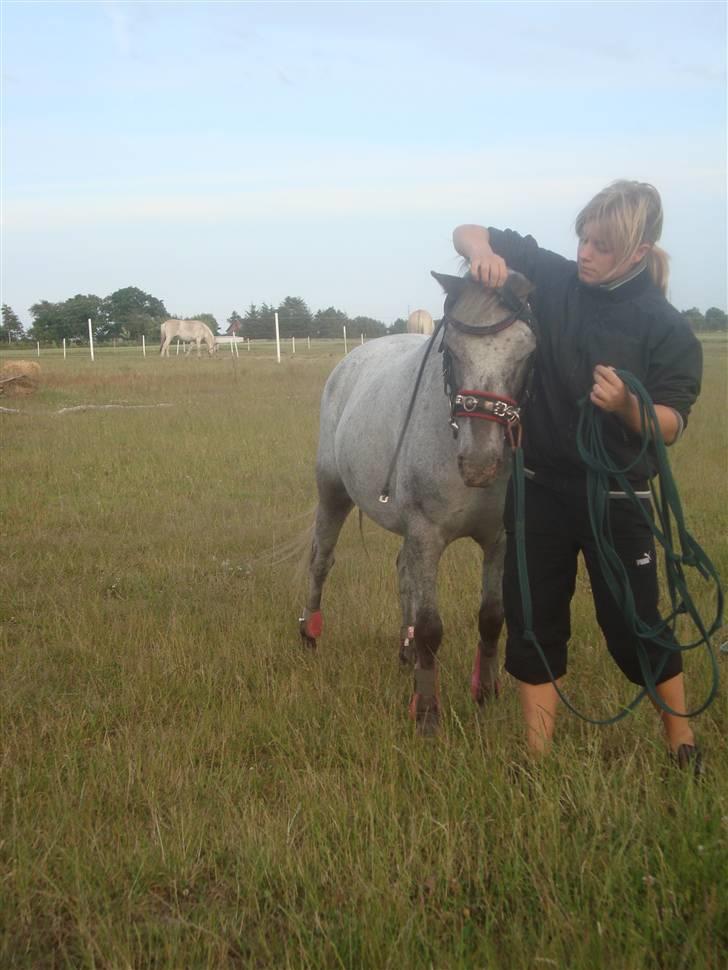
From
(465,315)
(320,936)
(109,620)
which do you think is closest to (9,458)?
(109,620)

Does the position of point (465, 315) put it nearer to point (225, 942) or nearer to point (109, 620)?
point (225, 942)

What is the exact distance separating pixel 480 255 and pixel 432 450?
850 millimetres

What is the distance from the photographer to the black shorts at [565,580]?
306 cm

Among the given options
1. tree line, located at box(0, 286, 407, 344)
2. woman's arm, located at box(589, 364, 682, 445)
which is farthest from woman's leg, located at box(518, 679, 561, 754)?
tree line, located at box(0, 286, 407, 344)

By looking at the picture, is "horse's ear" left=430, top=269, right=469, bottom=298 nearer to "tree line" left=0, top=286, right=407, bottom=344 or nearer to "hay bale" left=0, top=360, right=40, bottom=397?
"hay bale" left=0, top=360, right=40, bottom=397

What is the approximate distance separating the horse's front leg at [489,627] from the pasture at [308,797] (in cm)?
10

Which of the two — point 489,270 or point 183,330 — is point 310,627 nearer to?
point 489,270

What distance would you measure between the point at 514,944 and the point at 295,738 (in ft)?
5.00

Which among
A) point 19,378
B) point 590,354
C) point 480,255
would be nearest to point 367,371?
point 480,255

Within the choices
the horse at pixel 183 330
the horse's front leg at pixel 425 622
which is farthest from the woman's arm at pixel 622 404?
the horse at pixel 183 330

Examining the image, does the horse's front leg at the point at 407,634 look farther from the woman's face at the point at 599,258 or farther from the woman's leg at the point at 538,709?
the woman's face at the point at 599,258

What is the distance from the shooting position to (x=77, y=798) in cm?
312

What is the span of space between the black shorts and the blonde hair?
0.83 m

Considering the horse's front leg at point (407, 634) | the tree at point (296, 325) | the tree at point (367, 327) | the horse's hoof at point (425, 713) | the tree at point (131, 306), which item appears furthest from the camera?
the tree at point (131, 306)
